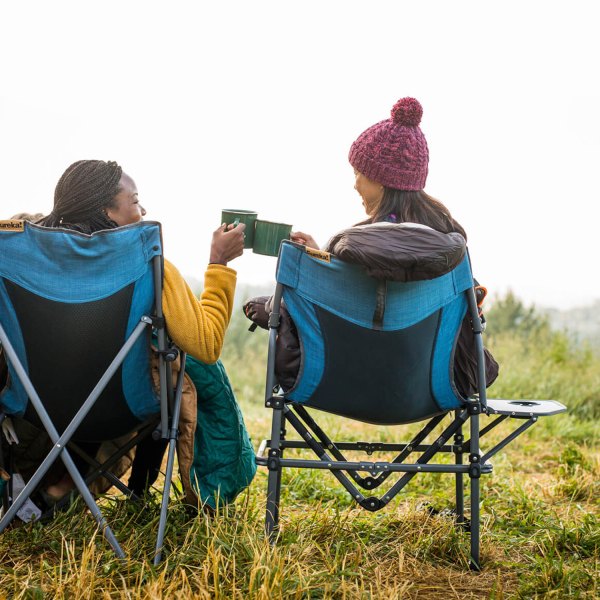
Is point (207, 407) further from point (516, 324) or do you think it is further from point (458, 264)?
point (516, 324)

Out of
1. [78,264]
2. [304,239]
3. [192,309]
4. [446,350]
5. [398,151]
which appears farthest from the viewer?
[398,151]

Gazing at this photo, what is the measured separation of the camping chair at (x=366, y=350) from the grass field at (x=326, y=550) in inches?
5.9

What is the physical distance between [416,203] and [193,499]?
51.6 inches

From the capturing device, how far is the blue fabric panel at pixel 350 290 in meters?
2.49

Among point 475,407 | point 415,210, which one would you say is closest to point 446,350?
point 475,407

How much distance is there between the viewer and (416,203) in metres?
2.87

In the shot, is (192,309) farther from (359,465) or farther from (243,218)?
(359,465)

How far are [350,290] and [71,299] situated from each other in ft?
2.81

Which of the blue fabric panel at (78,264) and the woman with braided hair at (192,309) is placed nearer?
the blue fabric panel at (78,264)

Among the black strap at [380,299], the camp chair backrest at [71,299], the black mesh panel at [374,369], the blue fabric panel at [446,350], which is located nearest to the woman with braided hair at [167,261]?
the camp chair backrest at [71,299]

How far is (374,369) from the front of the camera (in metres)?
2.53

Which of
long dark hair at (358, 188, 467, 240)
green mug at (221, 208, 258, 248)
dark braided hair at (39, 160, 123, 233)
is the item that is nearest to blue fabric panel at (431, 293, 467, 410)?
long dark hair at (358, 188, 467, 240)

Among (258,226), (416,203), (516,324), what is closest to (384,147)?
(416,203)

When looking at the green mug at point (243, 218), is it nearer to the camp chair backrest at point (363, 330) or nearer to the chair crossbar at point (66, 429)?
the camp chair backrest at point (363, 330)
